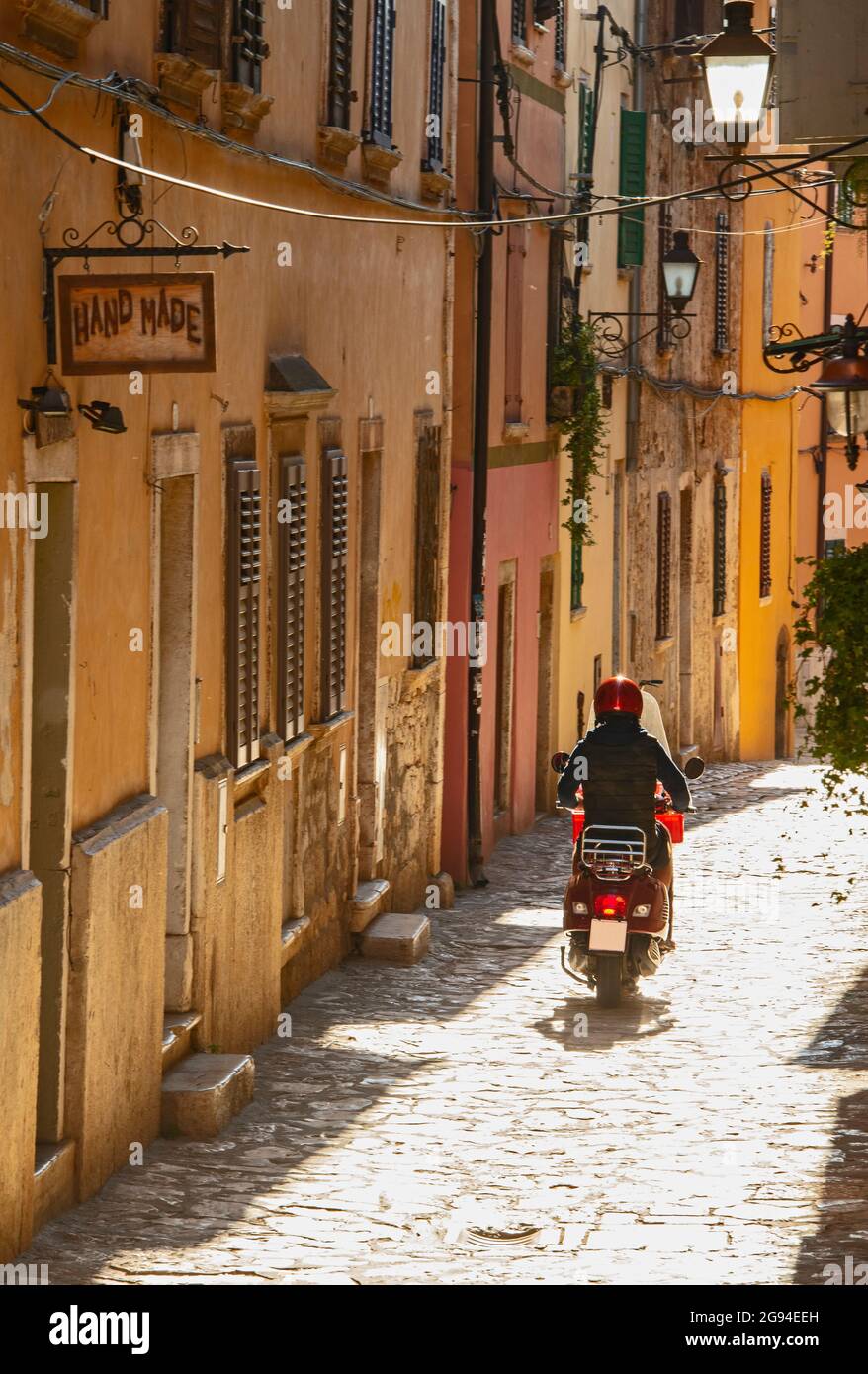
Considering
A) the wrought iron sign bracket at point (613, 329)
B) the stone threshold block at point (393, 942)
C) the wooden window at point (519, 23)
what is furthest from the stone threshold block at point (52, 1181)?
the wrought iron sign bracket at point (613, 329)

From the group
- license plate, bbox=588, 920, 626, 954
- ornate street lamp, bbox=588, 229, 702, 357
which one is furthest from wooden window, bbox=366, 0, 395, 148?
ornate street lamp, bbox=588, 229, 702, 357

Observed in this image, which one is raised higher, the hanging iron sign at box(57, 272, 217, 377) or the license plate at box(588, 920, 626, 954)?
the hanging iron sign at box(57, 272, 217, 377)

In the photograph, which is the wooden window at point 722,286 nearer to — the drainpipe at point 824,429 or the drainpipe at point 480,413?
the drainpipe at point 824,429

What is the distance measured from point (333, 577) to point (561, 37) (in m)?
10.4

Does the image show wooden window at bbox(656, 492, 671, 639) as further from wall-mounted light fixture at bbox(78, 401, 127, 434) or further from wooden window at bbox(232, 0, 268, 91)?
wall-mounted light fixture at bbox(78, 401, 127, 434)

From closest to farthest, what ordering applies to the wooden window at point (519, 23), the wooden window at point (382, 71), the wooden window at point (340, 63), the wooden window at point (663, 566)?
1. the wooden window at point (340, 63)
2. the wooden window at point (382, 71)
3. the wooden window at point (519, 23)
4. the wooden window at point (663, 566)

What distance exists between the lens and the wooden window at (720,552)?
102ft

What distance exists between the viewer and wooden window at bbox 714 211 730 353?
3043 cm

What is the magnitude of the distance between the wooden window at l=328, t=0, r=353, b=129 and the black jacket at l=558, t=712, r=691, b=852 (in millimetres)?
3635

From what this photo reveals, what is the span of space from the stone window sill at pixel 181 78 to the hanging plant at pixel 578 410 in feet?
38.5

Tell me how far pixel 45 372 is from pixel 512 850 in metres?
12.4

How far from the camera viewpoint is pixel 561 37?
2159 centimetres

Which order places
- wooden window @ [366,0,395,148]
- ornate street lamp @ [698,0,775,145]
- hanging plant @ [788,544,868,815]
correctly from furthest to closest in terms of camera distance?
wooden window @ [366,0,395,148], ornate street lamp @ [698,0,775,145], hanging plant @ [788,544,868,815]

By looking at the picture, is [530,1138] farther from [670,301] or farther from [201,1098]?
[670,301]
